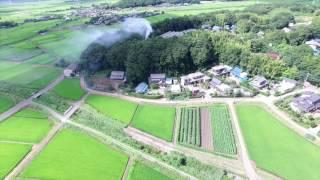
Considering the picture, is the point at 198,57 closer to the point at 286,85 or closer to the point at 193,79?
the point at 193,79

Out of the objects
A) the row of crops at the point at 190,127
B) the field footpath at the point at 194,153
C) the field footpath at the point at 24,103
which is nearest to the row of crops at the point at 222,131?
the field footpath at the point at 194,153

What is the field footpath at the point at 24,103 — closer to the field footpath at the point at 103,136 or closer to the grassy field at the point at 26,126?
the grassy field at the point at 26,126

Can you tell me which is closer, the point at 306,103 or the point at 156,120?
the point at 156,120

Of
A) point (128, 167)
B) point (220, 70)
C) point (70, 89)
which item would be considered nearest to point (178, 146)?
point (128, 167)

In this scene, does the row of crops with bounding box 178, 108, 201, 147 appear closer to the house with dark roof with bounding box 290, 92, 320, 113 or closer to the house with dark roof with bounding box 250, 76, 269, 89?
the house with dark roof with bounding box 250, 76, 269, 89

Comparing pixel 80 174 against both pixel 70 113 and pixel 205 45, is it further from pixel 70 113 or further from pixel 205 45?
pixel 205 45

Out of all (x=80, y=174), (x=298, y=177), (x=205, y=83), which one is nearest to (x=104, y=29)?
(x=205, y=83)

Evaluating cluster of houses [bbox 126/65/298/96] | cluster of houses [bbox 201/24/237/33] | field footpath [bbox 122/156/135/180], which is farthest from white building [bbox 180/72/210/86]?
cluster of houses [bbox 201/24/237/33]
